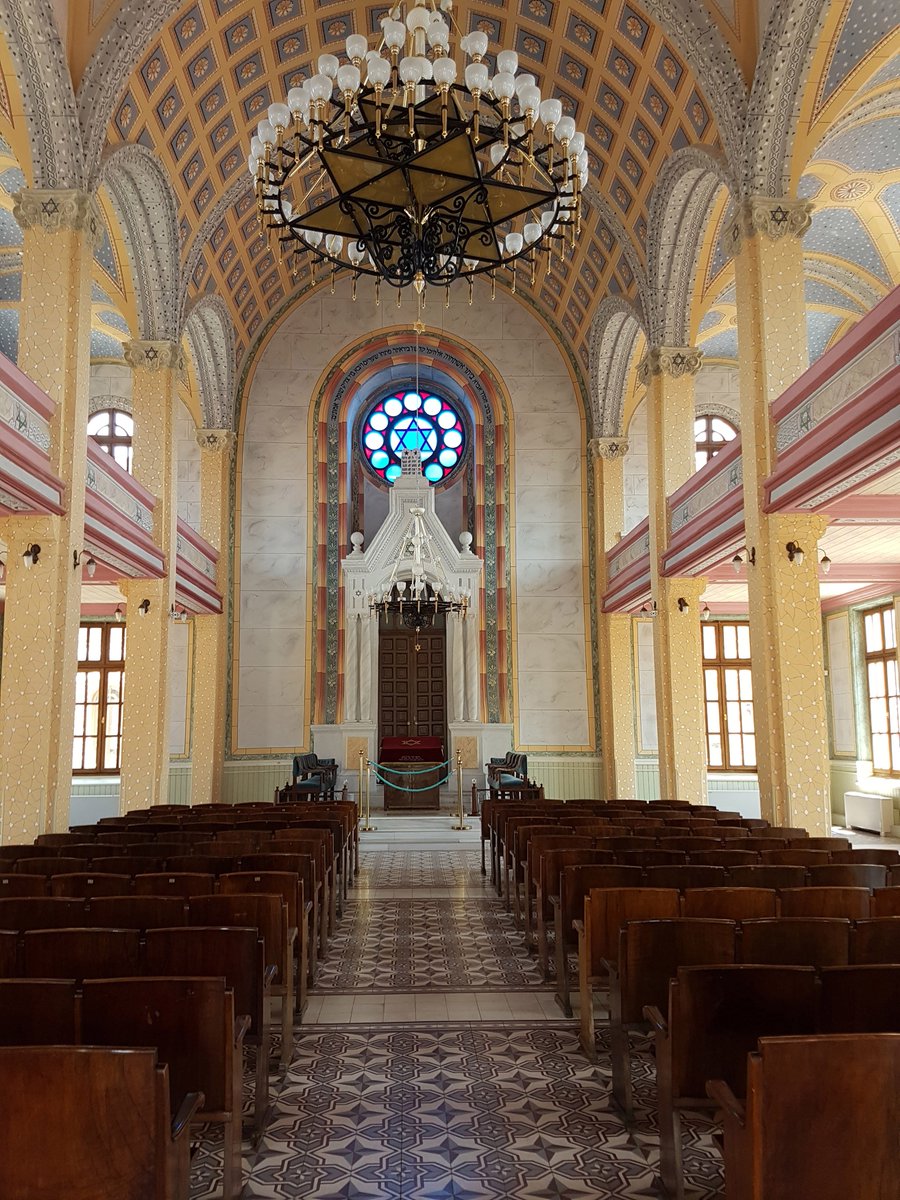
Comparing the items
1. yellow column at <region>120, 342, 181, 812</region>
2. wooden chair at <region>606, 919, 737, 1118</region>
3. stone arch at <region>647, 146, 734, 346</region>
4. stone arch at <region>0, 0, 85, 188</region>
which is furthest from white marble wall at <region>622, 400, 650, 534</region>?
wooden chair at <region>606, 919, 737, 1118</region>

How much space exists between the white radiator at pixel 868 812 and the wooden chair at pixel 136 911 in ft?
46.7

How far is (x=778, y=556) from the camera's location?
9914 millimetres

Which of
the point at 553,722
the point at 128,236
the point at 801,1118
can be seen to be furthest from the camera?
the point at 553,722

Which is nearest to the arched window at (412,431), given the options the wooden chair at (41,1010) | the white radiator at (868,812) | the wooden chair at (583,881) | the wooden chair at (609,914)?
the white radiator at (868,812)

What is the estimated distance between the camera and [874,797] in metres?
15.9

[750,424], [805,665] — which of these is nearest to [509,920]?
[805,665]

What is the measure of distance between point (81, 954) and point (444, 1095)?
183 centimetres

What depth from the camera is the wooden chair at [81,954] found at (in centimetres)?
355

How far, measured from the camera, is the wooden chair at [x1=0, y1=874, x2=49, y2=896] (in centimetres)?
497

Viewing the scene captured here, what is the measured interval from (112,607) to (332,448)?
18.7ft

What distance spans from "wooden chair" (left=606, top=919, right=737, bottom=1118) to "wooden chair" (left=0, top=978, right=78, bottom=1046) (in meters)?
2.21

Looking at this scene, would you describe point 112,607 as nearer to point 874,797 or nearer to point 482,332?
point 482,332

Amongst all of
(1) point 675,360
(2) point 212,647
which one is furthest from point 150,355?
(1) point 675,360

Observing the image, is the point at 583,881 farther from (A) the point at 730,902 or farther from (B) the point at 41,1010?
(B) the point at 41,1010
